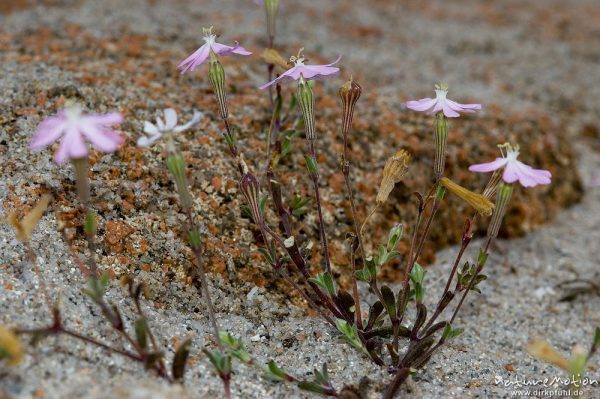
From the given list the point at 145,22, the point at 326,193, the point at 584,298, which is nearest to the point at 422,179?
the point at 326,193

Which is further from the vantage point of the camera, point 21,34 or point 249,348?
point 21,34

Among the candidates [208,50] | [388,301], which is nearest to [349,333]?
[388,301]

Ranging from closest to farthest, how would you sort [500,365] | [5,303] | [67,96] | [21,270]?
1. [5,303]
2. [21,270]
3. [500,365]
4. [67,96]

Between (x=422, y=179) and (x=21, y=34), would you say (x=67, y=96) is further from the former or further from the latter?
(x=422, y=179)

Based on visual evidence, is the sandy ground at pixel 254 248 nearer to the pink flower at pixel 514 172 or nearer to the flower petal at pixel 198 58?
the flower petal at pixel 198 58

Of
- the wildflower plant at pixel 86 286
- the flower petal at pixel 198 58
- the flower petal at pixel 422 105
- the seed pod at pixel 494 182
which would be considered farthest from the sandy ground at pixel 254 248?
the flower petal at pixel 422 105

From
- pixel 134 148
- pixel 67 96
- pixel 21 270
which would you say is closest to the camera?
pixel 21 270

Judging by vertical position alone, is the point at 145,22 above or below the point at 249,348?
above
